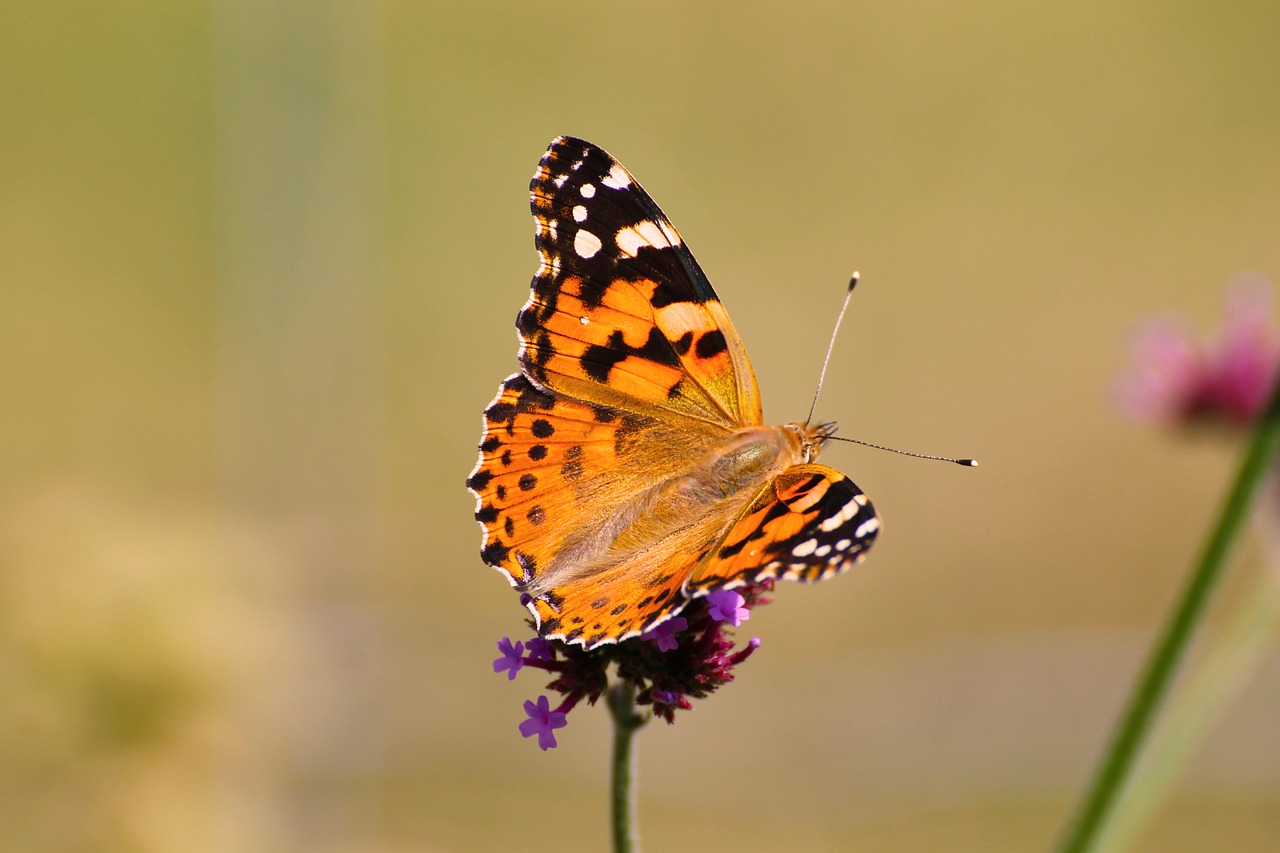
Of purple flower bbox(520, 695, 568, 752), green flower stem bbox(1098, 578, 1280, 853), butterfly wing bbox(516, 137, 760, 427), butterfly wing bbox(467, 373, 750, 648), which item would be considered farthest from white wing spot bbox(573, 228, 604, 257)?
green flower stem bbox(1098, 578, 1280, 853)

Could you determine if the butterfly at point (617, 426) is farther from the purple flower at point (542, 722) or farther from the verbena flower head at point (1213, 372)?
the verbena flower head at point (1213, 372)

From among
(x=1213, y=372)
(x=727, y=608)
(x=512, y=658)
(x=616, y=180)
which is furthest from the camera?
(x=1213, y=372)

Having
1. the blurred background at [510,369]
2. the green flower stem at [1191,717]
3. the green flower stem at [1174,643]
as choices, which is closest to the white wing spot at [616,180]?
the green flower stem at [1174,643]

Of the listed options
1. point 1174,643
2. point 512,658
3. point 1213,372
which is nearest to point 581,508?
point 512,658

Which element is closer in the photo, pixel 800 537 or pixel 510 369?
pixel 800 537

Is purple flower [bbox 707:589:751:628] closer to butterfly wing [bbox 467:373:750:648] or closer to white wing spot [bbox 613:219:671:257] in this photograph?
butterfly wing [bbox 467:373:750:648]

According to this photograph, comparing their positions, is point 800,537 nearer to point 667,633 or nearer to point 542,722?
point 667,633

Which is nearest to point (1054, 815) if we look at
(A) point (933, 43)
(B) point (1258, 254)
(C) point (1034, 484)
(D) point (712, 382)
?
(C) point (1034, 484)
